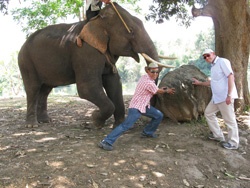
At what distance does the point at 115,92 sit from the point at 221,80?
8.09ft

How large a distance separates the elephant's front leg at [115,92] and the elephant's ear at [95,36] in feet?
2.48

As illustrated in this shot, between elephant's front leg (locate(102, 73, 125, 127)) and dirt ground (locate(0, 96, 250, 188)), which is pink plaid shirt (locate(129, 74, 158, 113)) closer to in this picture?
dirt ground (locate(0, 96, 250, 188))

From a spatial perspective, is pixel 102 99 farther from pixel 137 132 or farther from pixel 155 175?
pixel 155 175

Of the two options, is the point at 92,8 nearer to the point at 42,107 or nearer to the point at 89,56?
the point at 89,56

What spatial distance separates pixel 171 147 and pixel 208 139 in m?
0.86

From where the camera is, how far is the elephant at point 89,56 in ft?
20.2

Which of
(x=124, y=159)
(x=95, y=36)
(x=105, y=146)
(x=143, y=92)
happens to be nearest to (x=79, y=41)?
(x=95, y=36)

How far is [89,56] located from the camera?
619cm

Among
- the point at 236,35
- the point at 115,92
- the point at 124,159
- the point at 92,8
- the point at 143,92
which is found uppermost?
the point at 92,8

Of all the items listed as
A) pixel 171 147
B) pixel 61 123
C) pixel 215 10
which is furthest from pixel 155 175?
pixel 215 10

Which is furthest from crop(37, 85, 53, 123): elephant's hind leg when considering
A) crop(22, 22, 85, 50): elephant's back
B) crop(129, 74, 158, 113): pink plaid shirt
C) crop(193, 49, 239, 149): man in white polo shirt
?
crop(193, 49, 239, 149): man in white polo shirt

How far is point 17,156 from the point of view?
4.82 meters

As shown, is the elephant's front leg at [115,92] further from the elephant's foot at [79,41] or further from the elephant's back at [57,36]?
the elephant's back at [57,36]

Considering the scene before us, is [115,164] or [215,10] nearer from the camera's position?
[115,164]
